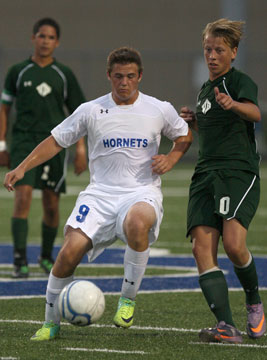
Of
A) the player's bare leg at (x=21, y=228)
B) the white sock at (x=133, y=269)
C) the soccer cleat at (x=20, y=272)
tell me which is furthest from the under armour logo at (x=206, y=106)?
the soccer cleat at (x=20, y=272)

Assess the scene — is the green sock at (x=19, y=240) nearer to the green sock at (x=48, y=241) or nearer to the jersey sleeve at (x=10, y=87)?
the green sock at (x=48, y=241)

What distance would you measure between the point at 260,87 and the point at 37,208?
1713 centimetres

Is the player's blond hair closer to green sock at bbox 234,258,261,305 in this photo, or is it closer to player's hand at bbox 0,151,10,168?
green sock at bbox 234,258,261,305

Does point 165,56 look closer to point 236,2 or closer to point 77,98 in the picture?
point 236,2

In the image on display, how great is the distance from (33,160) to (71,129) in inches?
13.7

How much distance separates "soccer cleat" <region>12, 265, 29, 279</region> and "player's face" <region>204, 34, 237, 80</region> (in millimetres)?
3768

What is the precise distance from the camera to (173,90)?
32656 millimetres

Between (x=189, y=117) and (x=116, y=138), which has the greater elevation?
(x=189, y=117)

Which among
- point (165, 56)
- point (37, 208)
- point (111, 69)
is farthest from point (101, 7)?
point (111, 69)

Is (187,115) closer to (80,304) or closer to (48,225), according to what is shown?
(80,304)

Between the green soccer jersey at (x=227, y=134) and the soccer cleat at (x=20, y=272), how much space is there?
3422 mm

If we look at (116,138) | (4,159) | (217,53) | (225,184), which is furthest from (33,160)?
(4,159)

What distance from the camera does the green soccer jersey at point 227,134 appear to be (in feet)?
21.9

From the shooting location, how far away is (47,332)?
6512 mm
